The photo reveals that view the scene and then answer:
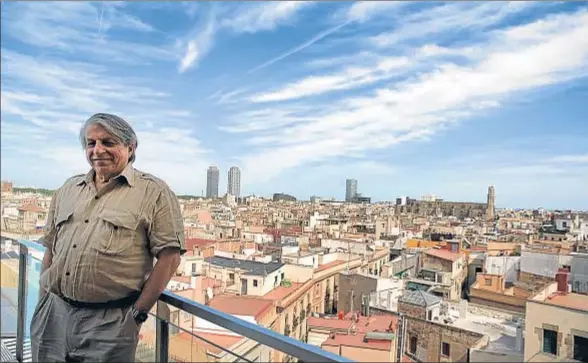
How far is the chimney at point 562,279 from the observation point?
208cm

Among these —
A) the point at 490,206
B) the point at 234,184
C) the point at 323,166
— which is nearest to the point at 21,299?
the point at 234,184

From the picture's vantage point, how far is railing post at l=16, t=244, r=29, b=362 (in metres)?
2.23

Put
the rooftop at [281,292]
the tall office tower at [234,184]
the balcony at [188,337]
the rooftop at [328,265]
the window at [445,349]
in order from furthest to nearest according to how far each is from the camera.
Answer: the tall office tower at [234,184] → the rooftop at [328,265] → the rooftop at [281,292] → the window at [445,349] → the balcony at [188,337]

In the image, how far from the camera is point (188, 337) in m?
1.39

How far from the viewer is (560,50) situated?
6.74ft

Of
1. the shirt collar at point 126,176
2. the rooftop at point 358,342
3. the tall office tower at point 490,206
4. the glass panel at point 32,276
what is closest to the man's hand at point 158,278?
the shirt collar at point 126,176

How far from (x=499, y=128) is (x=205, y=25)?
234cm

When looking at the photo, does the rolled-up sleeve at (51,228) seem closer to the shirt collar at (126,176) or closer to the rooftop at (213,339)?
the shirt collar at (126,176)

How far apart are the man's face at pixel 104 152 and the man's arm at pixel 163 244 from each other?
189 millimetres

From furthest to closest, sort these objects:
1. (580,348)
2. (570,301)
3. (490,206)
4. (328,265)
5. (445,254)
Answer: (328,265) < (445,254) < (490,206) < (570,301) < (580,348)

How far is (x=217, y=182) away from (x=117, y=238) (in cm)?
248

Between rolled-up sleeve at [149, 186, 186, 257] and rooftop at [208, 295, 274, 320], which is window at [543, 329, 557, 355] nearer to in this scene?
rooftop at [208, 295, 274, 320]

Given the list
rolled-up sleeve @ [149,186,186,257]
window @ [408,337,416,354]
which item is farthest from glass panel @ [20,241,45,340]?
window @ [408,337,416,354]

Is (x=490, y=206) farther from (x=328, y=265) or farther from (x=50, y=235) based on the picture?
(x=50, y=235)
